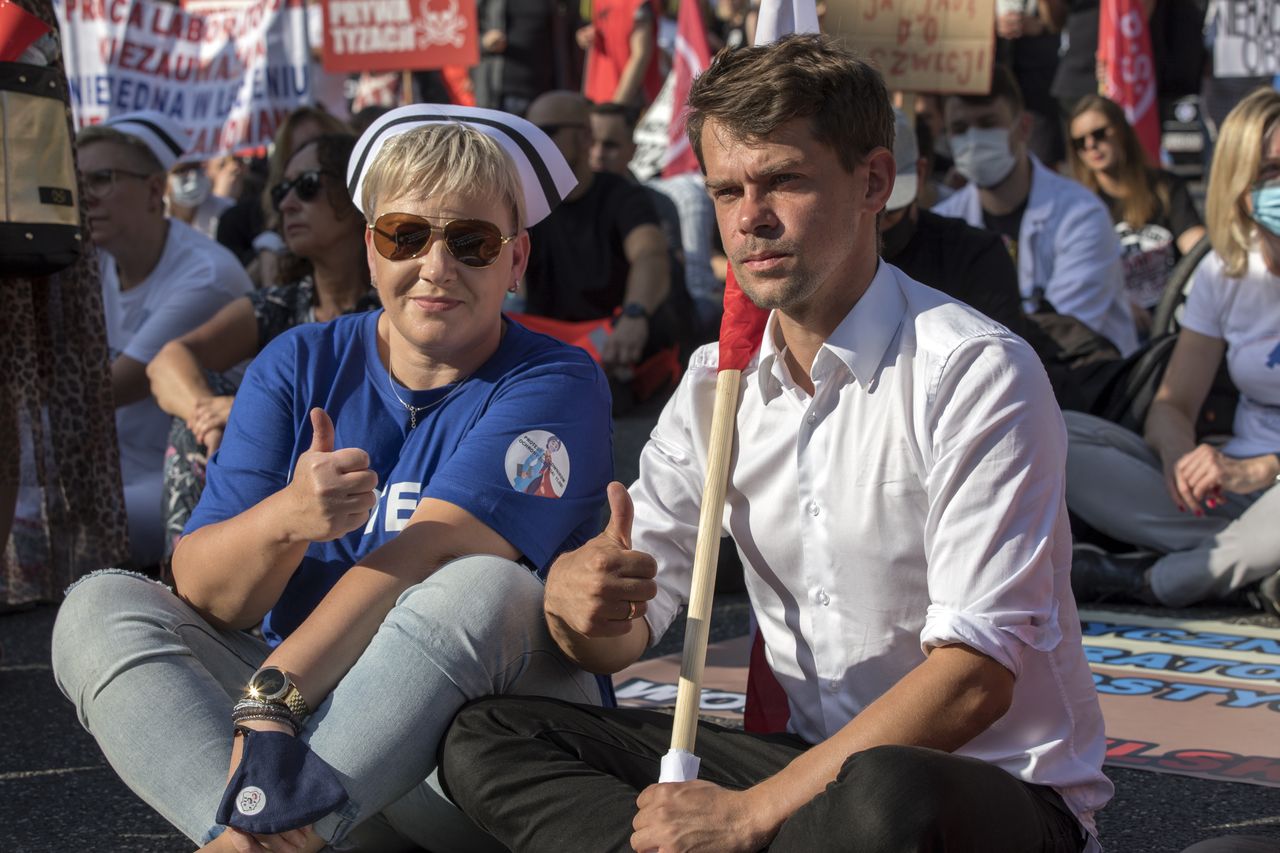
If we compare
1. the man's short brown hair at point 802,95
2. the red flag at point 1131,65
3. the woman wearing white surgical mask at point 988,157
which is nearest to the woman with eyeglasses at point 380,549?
the man's short brown hair at point 802,95

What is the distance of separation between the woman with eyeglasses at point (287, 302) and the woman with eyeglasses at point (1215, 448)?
2167 mm

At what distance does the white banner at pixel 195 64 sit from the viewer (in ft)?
26.2

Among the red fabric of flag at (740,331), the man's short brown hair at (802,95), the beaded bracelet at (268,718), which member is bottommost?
the beaded bracelet at (268,718)

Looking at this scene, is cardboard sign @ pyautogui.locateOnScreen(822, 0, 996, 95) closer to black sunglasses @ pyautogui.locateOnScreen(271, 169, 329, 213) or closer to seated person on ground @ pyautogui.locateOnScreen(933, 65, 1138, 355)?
seated person on ground @ pyautogui.locateOnScreen(933, 65, 1138, 355)

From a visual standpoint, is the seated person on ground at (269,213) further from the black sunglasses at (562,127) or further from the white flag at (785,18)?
the white flag at (785,18)

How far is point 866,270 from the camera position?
7.77 ft

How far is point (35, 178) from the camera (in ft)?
12.5

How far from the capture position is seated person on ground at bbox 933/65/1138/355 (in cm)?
609

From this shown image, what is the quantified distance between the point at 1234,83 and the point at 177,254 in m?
5.86

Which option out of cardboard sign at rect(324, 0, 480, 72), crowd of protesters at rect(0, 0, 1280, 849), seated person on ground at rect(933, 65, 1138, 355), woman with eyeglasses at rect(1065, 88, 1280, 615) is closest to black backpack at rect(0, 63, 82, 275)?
crowd of protesters at rect(0, 0, 1280, 849)

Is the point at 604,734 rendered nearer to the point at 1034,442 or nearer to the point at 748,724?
the point at 748,724

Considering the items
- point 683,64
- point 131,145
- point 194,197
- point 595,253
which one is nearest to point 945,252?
point 595,253

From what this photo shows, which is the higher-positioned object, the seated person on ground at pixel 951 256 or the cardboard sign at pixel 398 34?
the cardboard sign at pixel 398 34

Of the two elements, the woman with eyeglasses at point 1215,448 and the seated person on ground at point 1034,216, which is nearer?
the woman with eyeglasses at point 1215,448
